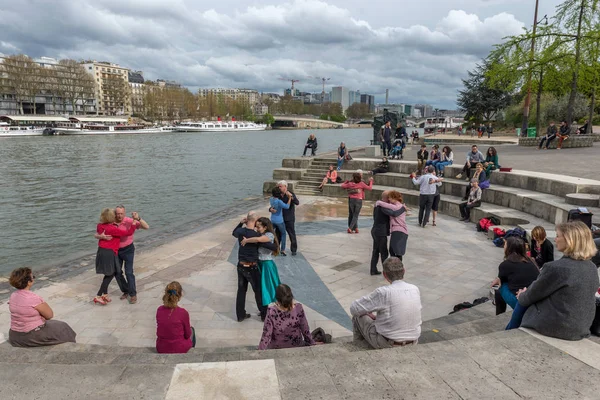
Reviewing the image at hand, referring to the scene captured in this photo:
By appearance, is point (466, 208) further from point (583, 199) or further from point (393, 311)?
point (393, 311)

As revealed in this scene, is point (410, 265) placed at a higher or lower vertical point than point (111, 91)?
lower

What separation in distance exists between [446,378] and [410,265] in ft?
17.5

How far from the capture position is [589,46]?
2405 centimetres

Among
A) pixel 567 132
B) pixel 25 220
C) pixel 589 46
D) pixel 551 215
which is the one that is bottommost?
pixel 25 220

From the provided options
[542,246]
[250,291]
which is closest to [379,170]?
[250,291]

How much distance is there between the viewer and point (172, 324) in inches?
169

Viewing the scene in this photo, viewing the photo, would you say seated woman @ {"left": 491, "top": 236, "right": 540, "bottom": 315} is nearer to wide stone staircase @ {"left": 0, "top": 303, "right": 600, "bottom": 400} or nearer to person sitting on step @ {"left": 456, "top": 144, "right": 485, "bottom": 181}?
wide stone staircase @ {"left": 0, "top": 303, "right": 600, "bottom": 400}

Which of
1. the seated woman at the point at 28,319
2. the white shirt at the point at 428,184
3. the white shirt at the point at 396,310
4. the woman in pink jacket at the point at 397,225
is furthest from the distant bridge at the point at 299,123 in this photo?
the white shirt at the point at 396,310

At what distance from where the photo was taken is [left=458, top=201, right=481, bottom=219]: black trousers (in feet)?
39.6

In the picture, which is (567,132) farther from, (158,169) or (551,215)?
(158,169)

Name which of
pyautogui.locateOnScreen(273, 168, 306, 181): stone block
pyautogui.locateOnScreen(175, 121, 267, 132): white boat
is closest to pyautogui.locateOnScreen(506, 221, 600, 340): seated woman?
pyautogui.locateOnScreen(273, 168, 306, 181): stone block

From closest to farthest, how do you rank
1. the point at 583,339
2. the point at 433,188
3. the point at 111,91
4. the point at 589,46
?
the point at 583,339
the point at 433,188
the point at 589,46
the point at 111,91

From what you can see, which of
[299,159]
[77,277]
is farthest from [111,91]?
[77,277]

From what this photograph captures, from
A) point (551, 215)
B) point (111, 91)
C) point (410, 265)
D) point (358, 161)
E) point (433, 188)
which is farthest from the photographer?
point (111, 91)
